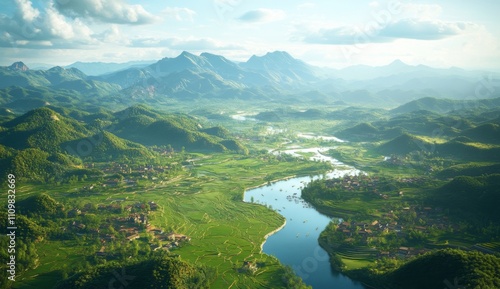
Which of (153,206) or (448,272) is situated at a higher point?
(448,272)

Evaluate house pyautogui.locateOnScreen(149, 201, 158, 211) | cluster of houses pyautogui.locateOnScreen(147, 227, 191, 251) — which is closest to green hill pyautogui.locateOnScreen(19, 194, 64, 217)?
house pyautogui.locateOnScreen(149, 201, 158, 211)

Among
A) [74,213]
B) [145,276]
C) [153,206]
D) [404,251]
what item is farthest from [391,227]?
[74,213]

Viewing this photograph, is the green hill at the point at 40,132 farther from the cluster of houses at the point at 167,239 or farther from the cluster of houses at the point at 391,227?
the cluster of houses at the point at 391,227

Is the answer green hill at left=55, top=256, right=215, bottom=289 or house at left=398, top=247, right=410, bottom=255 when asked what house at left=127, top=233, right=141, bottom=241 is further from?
house at left=398, top=247, right=410, bottom=255

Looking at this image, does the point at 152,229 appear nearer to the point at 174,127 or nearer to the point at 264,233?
the point at 264,233

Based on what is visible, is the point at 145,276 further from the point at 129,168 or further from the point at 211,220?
the point at 129,168

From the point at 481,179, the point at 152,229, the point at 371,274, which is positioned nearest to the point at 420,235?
the point at 371,274
